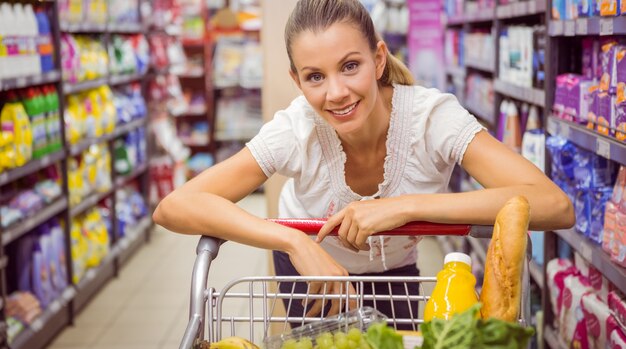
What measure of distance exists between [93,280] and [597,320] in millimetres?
3534

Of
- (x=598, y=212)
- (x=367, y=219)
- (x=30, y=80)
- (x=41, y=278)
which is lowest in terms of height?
(x=41, y=278)

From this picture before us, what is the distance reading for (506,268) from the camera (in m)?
1.31

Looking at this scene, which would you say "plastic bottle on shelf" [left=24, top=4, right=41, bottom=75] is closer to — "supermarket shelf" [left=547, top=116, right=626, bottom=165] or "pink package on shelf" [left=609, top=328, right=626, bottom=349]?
"supermarket shelf" [left=547, top=116, right=626, bottom=165]

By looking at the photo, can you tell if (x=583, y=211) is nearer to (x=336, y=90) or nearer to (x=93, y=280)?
(x=336, y=90)

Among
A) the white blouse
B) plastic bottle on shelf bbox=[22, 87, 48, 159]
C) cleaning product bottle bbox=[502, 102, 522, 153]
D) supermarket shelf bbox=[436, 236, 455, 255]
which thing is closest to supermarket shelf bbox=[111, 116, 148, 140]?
plastic bottle on shelf bbox=[22, 87, 48, 159]

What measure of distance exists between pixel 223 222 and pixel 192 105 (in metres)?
7.23

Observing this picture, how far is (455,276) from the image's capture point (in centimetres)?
137

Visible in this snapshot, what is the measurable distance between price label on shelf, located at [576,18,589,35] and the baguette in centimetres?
146

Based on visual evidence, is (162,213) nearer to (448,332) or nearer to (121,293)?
(448,332)

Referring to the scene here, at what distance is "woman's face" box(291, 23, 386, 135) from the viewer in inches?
68.7

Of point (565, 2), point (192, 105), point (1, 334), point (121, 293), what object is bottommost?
point (121, 293)

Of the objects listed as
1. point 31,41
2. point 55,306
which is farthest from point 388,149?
point 55,306

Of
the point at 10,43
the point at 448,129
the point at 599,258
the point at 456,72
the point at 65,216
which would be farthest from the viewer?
the point at 456,72

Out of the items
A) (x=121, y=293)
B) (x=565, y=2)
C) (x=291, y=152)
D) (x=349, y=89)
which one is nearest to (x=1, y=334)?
(x=121, y=293)
